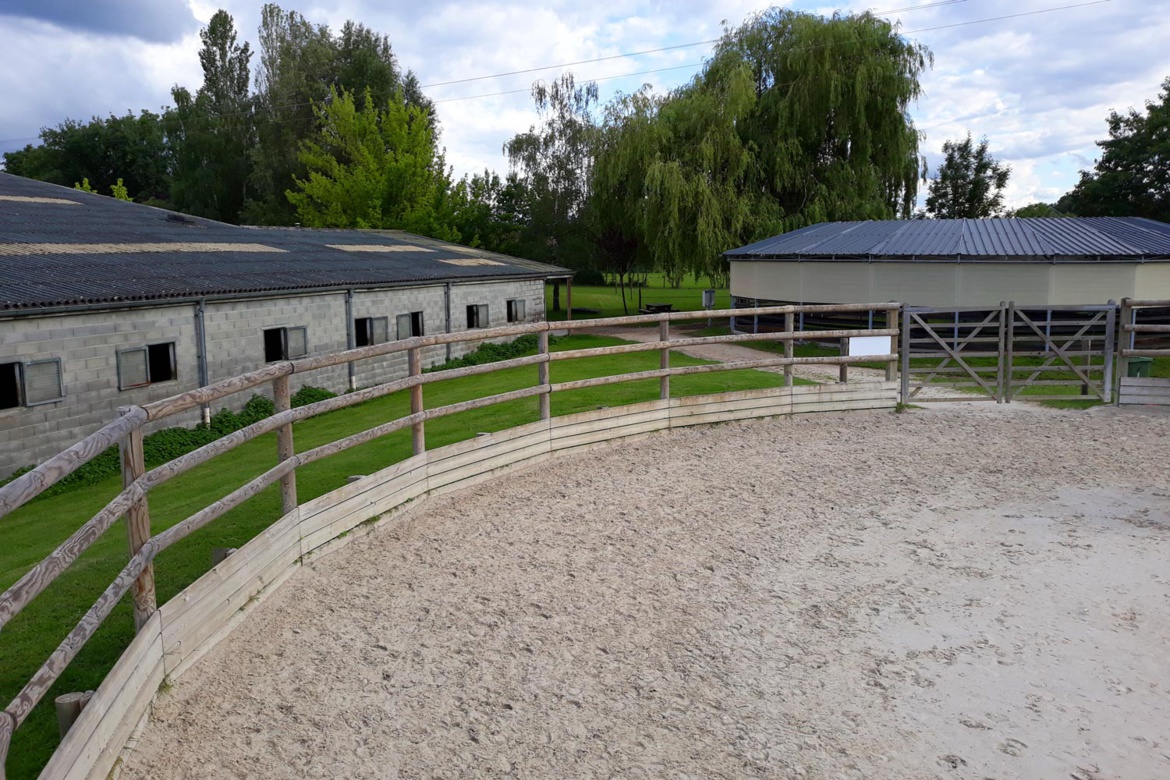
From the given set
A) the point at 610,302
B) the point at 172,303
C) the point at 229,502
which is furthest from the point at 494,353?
the point at 610,302

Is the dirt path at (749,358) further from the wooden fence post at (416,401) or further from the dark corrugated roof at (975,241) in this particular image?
the wooden fence post at (416,401)

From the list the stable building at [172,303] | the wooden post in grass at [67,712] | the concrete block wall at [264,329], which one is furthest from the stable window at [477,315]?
the wooden post in grass at [67,712]

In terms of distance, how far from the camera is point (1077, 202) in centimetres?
4934

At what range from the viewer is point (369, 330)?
21.5 meters

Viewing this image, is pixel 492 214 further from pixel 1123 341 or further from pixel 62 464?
pixel 62 464

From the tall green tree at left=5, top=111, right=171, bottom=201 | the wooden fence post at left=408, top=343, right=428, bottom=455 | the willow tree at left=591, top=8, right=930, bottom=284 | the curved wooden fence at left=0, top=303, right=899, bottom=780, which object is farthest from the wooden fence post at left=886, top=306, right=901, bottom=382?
the tall green tree at left=5, top=111, right=171, bottom=201

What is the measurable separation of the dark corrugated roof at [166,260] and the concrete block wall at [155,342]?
366mm

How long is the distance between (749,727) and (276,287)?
15.7m

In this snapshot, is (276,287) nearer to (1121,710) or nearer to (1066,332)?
(1121,710)

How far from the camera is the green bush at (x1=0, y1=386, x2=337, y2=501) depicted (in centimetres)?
1322

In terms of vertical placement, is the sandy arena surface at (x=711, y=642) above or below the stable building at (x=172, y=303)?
below

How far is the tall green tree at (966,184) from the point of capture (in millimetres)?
52938

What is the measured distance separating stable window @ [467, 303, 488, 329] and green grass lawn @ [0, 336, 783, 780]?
6450 mm

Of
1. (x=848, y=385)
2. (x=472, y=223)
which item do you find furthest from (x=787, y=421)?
(x=472, y=223)
